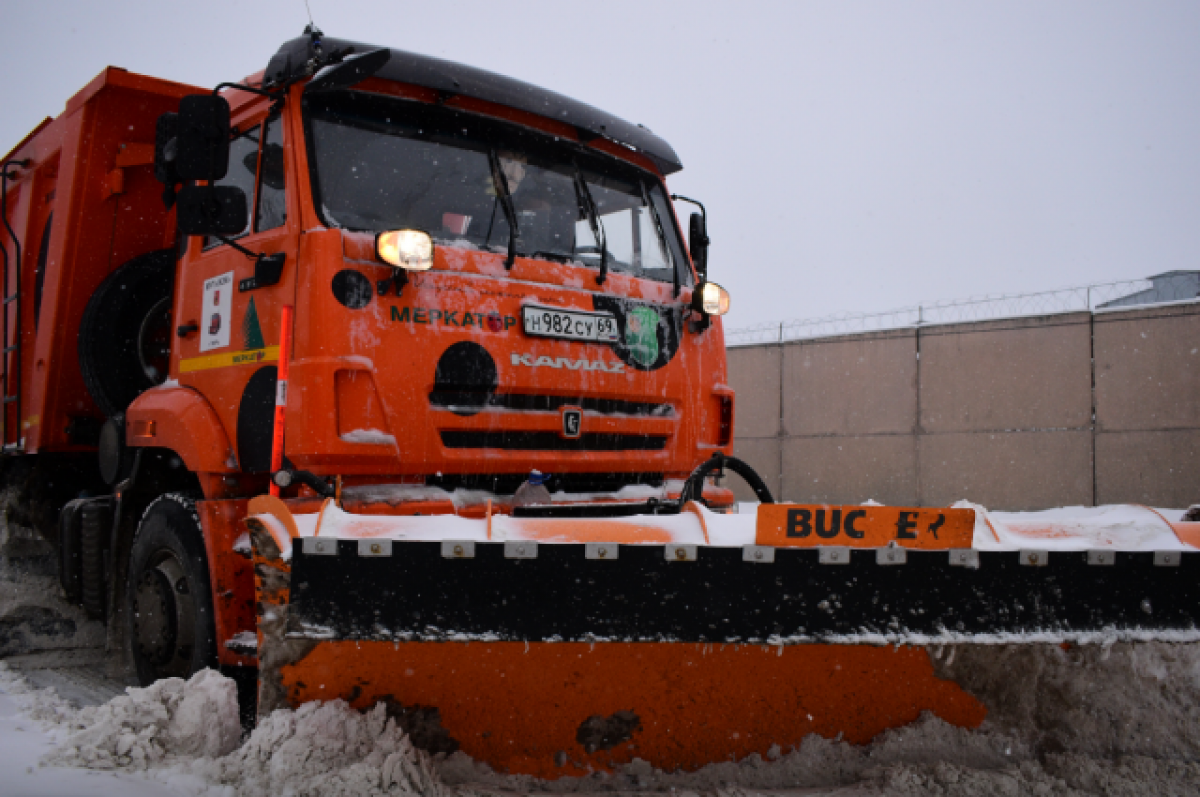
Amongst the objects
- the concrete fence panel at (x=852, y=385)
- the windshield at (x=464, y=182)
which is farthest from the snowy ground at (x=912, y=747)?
the concrete fence panel at (x=852, y=385)

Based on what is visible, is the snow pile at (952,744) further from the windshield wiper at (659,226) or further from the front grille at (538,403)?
the windshield wiper at (659,226)

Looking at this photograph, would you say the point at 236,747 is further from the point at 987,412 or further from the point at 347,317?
the point at 987,412

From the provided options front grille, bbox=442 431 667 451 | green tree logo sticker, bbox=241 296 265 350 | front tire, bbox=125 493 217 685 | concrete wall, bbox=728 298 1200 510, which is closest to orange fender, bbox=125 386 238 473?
front tire, bbox=125 493 217 685

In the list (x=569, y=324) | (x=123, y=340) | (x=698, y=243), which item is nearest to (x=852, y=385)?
(x=698, y=243)

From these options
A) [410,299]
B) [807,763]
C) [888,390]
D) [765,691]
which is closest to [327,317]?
[410,299]

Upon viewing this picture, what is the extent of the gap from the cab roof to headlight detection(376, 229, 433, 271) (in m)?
0.72

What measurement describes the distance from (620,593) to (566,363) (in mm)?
1445

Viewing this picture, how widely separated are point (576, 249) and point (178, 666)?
7.61 feet

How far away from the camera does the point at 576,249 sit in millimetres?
4016

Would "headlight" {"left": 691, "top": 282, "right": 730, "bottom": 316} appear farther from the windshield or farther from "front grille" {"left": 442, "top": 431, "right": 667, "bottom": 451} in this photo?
"front grille" {"left": 442, "top": 431, "right": 667, "bottom": 451}

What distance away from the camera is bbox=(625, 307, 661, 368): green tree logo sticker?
12.9ft

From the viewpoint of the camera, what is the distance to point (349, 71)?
3389 millimetres

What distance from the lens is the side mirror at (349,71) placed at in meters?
3.35

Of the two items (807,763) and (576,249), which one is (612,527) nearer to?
(807,763)
